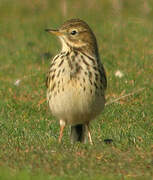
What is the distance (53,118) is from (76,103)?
99.3 inches

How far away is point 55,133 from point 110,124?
1.05 meters

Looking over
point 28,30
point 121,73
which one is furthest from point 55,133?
point 28,30

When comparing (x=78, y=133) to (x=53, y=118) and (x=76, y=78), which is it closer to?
(x=76, y=78)

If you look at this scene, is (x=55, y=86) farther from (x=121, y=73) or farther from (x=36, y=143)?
(x=121, y=73)

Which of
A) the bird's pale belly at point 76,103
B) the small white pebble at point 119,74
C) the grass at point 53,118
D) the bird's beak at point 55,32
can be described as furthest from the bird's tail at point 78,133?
the small white pebble at point 119,74

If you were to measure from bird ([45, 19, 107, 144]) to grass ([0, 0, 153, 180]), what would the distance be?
1.55 feet

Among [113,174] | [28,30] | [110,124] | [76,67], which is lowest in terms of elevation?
[113,174]

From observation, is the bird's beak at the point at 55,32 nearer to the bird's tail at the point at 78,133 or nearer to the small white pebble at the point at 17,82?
the bird's tail at the point at 78,133

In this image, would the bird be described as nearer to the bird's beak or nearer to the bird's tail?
the bird's beak

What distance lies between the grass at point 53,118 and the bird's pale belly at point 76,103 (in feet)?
1.36

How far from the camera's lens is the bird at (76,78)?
8.45 m

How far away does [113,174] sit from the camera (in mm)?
7160

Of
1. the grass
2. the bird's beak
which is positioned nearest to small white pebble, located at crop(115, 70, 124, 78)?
the grass

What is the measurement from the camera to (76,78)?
27.7 ft
